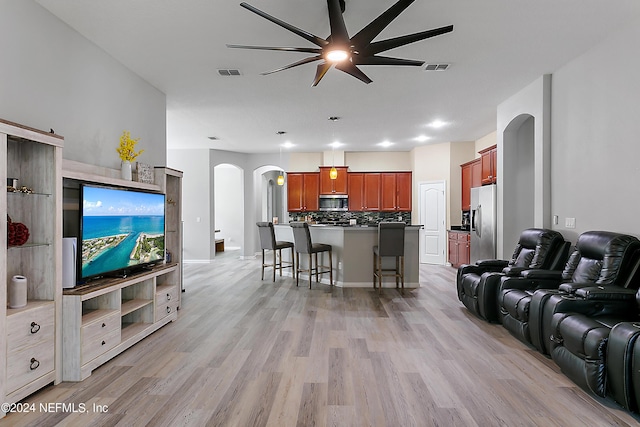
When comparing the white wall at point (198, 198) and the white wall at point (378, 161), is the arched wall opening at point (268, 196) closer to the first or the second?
the white wall at point (198, 198)

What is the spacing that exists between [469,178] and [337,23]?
638 cm

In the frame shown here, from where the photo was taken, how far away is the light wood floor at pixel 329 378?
7.41 ft

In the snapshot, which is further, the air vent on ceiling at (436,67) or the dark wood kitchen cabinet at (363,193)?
the dark wood kitchen cabinet at (363,193)

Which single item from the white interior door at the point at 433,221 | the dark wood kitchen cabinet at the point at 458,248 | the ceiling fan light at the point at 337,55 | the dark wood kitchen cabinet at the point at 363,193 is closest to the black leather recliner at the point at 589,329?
the ceiling fan light at the point at 337,55

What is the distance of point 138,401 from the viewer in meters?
2.44

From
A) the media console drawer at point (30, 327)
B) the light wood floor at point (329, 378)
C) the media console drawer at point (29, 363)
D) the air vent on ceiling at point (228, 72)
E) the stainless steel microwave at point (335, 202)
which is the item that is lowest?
the light wood floor at point (329, 378)

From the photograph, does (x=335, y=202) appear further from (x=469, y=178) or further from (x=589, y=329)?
(x=589, y=329)

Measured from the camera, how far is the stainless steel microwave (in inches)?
380

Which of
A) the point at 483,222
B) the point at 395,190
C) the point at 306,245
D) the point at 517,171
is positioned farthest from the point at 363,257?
the point at 395,190

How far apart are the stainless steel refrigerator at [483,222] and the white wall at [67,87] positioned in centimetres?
555

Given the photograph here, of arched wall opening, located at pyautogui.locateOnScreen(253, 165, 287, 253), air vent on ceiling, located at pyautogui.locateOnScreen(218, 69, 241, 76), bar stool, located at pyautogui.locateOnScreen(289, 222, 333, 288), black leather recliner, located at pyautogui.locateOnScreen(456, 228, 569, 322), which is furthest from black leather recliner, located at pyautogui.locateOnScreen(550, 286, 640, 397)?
arched wall opening, located at pyautogui.locateOnScreen(253, 165, 287, 253)

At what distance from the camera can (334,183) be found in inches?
380

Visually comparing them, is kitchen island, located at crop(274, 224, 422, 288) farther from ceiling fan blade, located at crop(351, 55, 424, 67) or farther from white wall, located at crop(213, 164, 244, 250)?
white wall, located at crop(213, 164, 244, 250)

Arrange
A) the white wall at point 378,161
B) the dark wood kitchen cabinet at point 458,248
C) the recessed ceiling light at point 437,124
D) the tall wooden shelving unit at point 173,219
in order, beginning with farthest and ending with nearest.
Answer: the white wall at point 378,161, the dark wood kitchen cabinet at point 458,248, the recessed ceiling light at point 437,124, the tall wooden shelving unit at point 173,219
